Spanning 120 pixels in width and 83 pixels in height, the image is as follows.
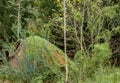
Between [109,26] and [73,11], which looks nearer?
[73,11]

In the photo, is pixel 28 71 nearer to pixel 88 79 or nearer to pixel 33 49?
pixel 33 49

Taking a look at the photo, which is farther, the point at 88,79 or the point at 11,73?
the point at 11,73

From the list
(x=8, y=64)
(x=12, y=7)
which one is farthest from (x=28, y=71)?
(x=12, y=7)

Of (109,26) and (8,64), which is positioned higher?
(109,26)

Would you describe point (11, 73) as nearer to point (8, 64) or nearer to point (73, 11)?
point (8, 64)

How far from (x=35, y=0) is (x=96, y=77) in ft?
9.82

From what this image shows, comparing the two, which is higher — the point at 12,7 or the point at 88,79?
the point at 12,7

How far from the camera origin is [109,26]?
574 centimetres

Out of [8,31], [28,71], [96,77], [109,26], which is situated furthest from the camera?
[8,31]

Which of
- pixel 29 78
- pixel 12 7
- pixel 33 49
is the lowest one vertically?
pixel 29 78

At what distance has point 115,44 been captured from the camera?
602cm

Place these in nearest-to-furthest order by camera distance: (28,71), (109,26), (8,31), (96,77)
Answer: (96,77) → (28,71) → (109,26) → (8,31)

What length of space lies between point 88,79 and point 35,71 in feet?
2.62

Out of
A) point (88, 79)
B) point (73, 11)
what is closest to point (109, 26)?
point (73, 11)
